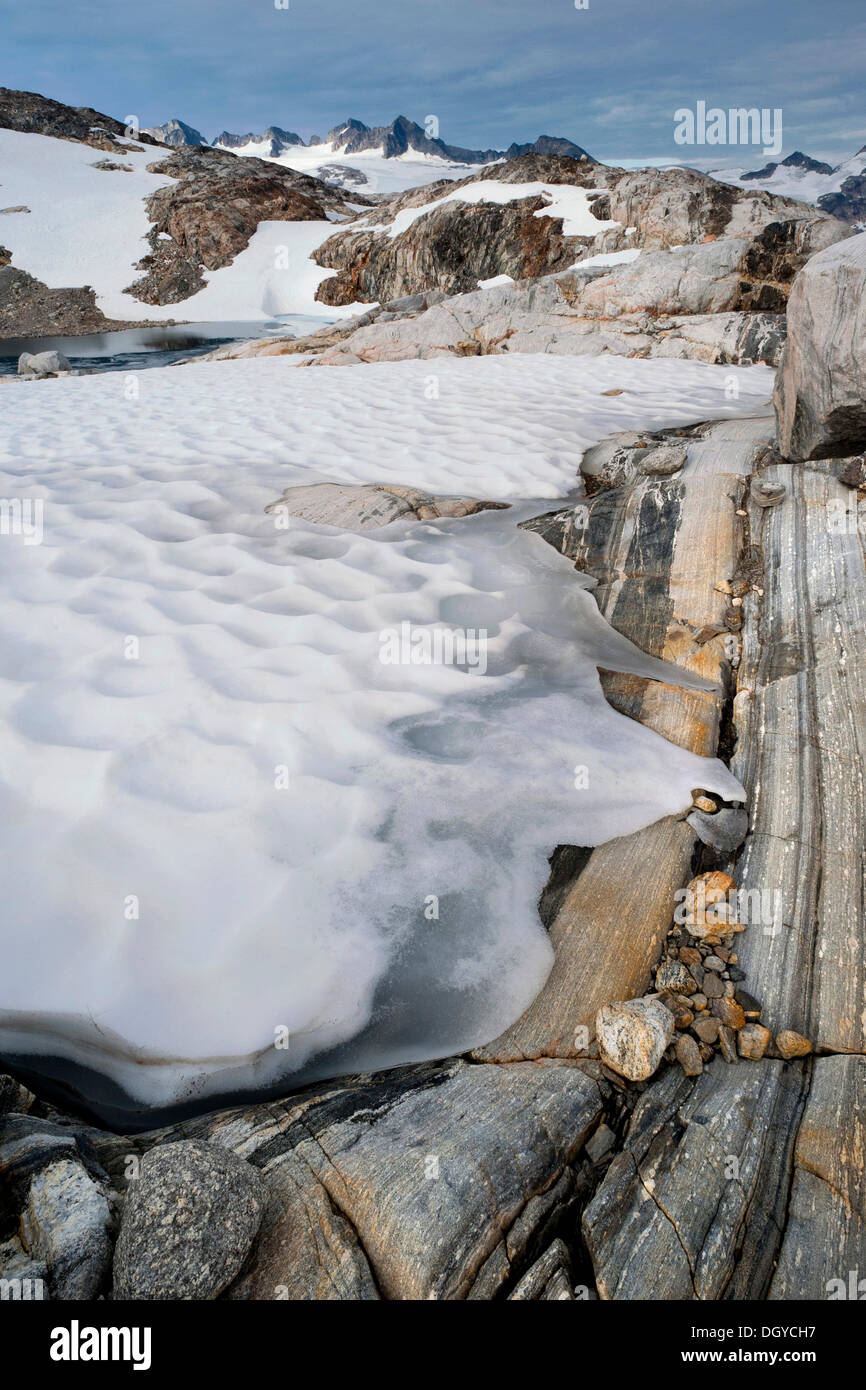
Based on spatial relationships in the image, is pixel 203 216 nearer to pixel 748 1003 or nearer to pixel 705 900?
pixel 705 900

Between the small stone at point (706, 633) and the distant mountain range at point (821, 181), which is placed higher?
the distant mountain range at point (821, 181)

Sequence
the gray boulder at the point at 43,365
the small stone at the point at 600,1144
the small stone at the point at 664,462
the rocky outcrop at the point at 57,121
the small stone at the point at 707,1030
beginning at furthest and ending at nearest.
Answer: the rocky outcrop at the point at 57,121 → the gray boulder at the point at 43,365 → the small stone at the point at 664,462 → the small stone at the point at 707,1030 → the small stone at the point at 600,1144

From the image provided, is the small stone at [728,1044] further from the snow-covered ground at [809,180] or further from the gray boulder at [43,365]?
the snow-covered ground at [809,180]

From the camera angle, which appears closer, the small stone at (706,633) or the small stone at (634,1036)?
the small stone at (634,1036)

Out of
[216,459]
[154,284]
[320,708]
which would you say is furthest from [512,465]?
[154,284]

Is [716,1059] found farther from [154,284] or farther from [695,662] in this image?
[154,284]

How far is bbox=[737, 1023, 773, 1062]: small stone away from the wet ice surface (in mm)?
641

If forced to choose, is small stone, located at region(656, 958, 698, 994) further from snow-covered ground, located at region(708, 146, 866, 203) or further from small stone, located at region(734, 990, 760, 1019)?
snow-covered ground, located at region(708, 146, 866, 203)

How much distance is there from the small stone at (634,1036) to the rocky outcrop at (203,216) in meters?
51.6

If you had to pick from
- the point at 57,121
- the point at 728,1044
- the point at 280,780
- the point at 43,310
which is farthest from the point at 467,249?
the point at 57,121

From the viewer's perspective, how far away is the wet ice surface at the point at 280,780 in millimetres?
2260

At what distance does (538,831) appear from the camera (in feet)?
9.20

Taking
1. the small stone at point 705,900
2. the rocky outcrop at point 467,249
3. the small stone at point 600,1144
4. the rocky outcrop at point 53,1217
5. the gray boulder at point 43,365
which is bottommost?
the small stone at point 600,1144

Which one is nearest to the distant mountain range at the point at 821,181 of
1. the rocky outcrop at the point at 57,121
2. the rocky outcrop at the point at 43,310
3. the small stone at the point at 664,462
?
the rocky outcrop at the point at 57,121
